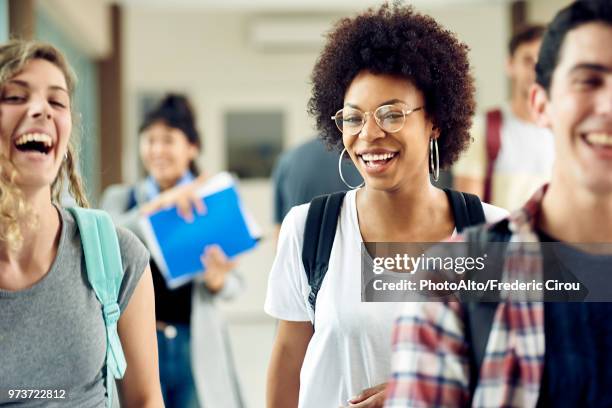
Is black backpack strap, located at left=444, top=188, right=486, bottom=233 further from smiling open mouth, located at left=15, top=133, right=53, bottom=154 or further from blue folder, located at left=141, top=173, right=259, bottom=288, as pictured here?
blue folder, located at left=141, top=173, right=259, bottom=288

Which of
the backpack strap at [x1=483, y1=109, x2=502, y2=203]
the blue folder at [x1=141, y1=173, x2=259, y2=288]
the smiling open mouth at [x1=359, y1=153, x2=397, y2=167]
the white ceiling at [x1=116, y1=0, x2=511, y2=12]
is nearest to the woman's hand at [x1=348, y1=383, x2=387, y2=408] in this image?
the smiling open mouth at [x1=359, y1=153, x2=397, y2=167]

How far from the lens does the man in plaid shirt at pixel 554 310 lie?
29.4 inches

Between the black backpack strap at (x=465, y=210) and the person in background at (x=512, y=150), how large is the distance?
0.63 metres

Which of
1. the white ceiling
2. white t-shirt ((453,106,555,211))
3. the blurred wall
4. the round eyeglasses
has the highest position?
the white ceiling

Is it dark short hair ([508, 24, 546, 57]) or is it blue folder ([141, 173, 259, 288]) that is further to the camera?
dark short hair ([508, 24, 546, 57])

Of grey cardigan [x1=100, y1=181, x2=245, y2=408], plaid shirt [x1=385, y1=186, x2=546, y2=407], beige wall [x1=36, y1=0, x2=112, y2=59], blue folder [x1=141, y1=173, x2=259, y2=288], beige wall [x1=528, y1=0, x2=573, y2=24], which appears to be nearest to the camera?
plaid shirt [x1=385, y1=186, x2=546, y2=407]

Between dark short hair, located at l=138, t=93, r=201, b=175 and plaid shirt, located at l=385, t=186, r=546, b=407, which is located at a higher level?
dark short hair, located at l=138, t=93, r=201, b=175

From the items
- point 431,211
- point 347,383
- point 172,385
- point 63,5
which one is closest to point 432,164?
point 431,211

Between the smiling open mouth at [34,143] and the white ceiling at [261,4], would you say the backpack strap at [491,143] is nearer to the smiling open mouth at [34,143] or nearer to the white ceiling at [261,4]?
the smiling open mouth at [34,143]

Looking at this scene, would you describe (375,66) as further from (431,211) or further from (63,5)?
(63,5)

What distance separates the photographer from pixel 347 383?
3.46ft

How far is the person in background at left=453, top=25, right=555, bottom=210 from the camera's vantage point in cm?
175

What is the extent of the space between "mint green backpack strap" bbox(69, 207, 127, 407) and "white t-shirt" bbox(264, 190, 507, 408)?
0.23m

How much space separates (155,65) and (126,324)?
4.93m
